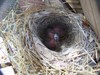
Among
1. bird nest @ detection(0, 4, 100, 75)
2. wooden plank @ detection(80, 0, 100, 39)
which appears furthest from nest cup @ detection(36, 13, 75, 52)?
wooden plank @ detection(80, 0, 100, 39)

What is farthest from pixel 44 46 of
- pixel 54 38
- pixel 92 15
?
pixel 92 15

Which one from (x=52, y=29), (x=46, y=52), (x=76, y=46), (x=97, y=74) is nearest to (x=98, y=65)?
(x=97, y=74)

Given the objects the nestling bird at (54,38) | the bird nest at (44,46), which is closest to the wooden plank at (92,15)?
the bird nest at (44,46)

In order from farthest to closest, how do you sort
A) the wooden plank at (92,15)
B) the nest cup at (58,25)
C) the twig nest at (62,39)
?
the nest cup at (58,25), the twig nest at (62,39), the wooden plank at (92,15)

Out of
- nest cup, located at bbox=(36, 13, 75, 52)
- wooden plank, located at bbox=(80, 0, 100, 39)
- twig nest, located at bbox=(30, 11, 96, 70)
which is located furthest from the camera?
nest cup, located at bbox=(36, 13, 75, 52)

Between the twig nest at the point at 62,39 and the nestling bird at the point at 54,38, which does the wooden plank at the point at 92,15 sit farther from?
the nestling bird at the point at 54,38

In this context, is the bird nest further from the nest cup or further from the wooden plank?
the wooden plank

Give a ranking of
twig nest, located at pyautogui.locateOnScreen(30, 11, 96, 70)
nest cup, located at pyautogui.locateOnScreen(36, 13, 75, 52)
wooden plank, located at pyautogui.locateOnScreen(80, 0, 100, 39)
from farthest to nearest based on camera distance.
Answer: nest cup, located at pyautogui.locateOnScreen(36, 13, 75, 52) → twig nest, located at pyautogui.locateOnScreen(30, 11, 96, 70) → wooden plank, located at pyautogui.locateOnScreen(80, 0, 100, 39)
